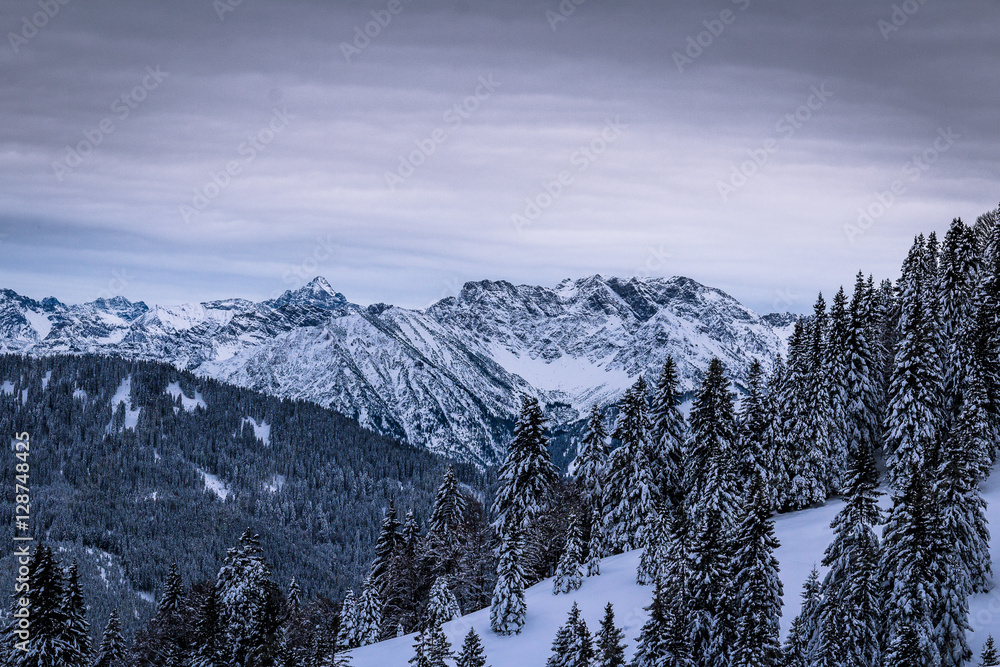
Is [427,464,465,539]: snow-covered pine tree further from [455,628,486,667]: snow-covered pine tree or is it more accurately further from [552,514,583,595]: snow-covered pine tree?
[455,628,486,667]: snow-covered pine tree

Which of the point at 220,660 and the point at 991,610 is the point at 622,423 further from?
the point at 220,660

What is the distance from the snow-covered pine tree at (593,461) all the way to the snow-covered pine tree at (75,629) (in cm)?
3782

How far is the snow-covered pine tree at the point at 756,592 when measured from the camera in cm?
3209

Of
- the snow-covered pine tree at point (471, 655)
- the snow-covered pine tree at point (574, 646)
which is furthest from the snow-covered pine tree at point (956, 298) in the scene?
the snow-covered pine tree at point (471, 655)

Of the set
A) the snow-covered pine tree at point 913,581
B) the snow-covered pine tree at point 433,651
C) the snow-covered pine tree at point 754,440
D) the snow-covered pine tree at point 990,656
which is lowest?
the snow-covered pine tree at point 433,651

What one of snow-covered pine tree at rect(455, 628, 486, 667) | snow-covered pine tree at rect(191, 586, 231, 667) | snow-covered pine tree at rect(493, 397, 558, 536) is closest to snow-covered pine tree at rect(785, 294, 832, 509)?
snow-covered pine tree at rect(493, 397, 558, 536)

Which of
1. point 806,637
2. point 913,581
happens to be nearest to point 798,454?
point 806,637

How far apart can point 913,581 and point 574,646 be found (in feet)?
51.8

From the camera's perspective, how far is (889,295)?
89125mm

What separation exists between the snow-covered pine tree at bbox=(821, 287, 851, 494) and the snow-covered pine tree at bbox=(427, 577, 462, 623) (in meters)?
32.0

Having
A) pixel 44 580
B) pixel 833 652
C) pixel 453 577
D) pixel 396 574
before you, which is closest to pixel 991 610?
pixel 833 652

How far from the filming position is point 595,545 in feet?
181

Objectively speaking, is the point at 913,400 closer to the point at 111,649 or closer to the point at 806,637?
the point at 806,637

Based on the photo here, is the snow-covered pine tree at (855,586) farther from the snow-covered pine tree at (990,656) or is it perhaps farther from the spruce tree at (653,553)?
the spruce tree at (653,553)
